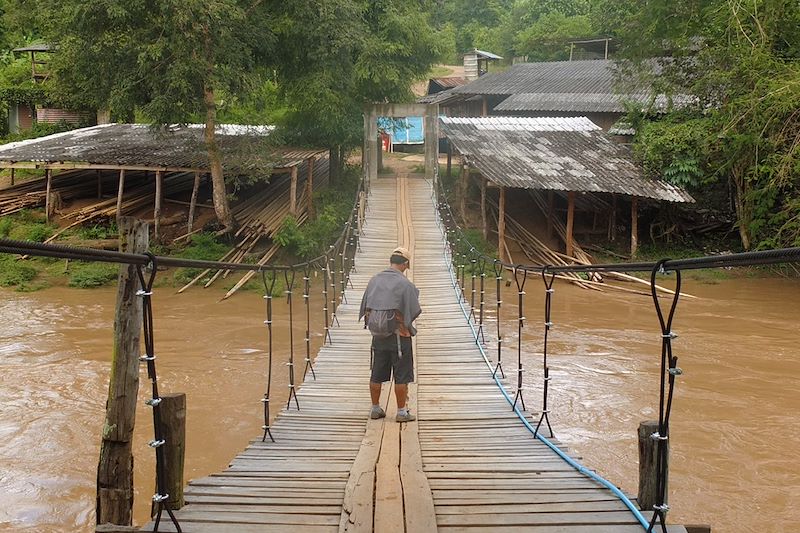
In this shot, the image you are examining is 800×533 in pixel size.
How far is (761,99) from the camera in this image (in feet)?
40.2

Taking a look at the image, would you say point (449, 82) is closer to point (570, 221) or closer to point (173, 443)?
point (570, 221)

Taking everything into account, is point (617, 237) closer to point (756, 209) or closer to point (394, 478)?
point (756, 209)

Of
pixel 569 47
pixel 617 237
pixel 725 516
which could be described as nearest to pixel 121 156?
pixel 617 237

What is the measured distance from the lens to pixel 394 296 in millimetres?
4641

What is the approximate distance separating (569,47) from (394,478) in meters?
28.0

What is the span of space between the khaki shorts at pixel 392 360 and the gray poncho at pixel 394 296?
0.14 meters

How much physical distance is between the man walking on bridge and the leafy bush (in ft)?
31.4

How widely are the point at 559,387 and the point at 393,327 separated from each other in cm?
468

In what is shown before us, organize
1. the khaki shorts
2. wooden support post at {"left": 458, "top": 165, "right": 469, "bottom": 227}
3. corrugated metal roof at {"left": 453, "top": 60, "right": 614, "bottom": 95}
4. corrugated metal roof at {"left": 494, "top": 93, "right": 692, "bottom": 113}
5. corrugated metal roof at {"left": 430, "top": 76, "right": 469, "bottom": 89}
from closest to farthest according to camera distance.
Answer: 1. the khaki shorts
2. wooden support post at {"left": 458, "top": 165, "right": 469, "bottom": 227}
3. corrugated metal roof at {"left": 494, "top": 93, "right": 692, "bottom": 113}
4. corrugated metal roof at {"left": 453, "top": 60, "right": 614, "bottom": 95}
5. corrugated metal roof at {"left": 430, "top": 76, "right": 469, "bottom": 89}

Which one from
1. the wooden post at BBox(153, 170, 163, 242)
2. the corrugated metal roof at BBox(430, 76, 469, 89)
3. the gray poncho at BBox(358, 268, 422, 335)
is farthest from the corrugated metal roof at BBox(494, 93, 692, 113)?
the gray poncho at BBox(358, 268, 422, 335)

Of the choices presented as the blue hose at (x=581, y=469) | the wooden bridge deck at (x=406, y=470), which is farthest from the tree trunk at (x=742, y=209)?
the blue hose at (x=581, y=469)

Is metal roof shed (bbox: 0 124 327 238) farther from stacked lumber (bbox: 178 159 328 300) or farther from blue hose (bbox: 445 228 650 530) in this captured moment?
blue hose (bbox: 445 228 650 530)

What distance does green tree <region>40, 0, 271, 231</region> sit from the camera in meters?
11.7

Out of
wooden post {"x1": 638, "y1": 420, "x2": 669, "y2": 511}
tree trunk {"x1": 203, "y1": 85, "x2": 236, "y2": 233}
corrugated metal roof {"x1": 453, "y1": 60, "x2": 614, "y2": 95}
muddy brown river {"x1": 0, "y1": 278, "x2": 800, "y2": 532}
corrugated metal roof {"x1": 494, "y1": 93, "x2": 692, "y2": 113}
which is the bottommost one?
muddy brown river {"x1": 0, "y1": 278, "x2": 800, "y2": 532}
